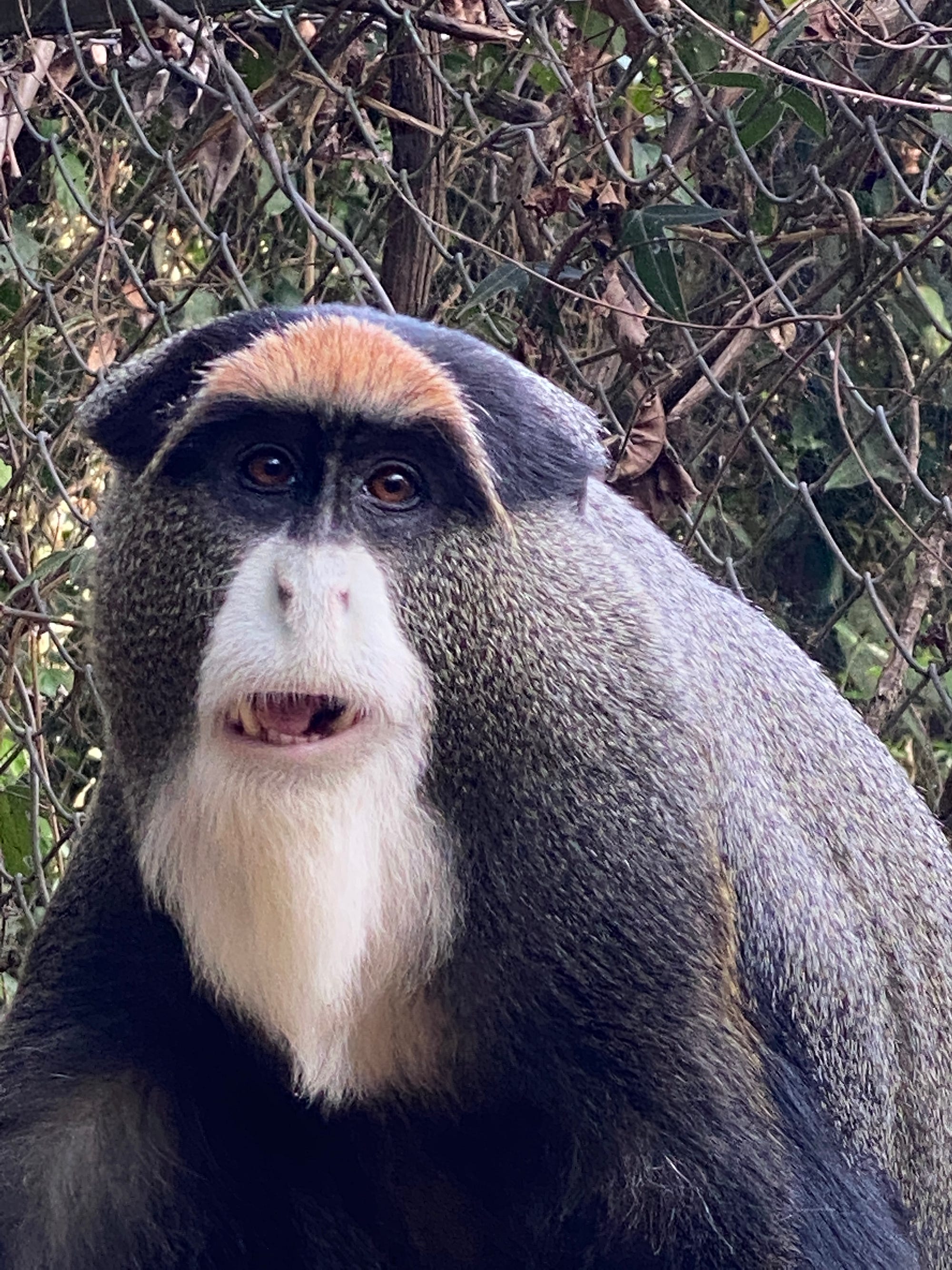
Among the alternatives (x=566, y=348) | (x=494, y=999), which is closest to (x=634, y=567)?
(x=494, y=999)

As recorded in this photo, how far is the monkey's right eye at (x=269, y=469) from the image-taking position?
2291mm

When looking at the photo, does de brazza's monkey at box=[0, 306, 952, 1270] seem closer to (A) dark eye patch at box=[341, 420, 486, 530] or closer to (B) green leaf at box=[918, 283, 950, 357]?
(A) dark eye patch at box=[341, 420, 486, 530]

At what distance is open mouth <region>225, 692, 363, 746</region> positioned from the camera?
2123mm

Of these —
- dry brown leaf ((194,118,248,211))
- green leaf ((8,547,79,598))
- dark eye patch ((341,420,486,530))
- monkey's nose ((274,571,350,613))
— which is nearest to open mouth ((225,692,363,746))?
monkey's nose ((274,571,350,613))

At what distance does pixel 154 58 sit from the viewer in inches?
175

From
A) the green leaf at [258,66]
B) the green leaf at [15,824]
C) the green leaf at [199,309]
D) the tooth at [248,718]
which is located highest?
the tooth at [248,718]

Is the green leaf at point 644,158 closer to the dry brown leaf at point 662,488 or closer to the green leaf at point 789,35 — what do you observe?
the green leaf at point 789,35

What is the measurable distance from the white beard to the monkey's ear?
1.14ft

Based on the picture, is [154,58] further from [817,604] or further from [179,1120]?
[179,1120]

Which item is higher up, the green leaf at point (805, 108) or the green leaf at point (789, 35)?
the green leaf at point (789, 35)

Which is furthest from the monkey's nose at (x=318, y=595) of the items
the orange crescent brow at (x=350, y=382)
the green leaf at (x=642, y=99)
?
the green leaf at (x=642, y=99)

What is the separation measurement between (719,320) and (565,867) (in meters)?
2.31

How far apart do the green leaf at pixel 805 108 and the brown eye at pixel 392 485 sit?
73.8 inches

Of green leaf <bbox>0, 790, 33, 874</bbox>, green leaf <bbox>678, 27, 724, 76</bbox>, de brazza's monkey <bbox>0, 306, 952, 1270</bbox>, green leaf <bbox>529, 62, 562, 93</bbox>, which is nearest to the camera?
de brazza's monkey <bbox>0, 306, 952, 1270</bbox>
